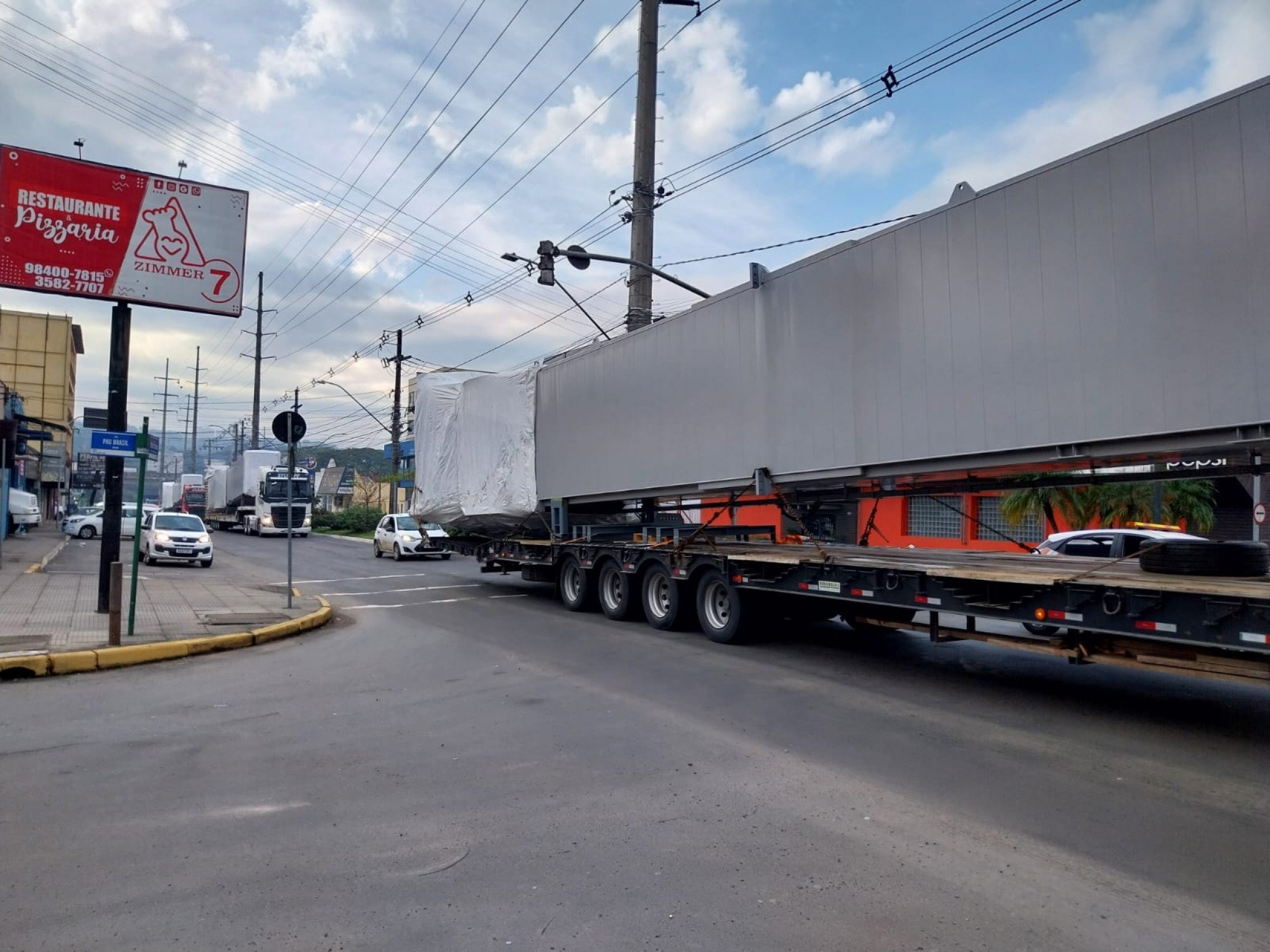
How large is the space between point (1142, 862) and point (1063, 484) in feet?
18.0

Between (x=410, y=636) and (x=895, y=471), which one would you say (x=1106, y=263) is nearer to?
(x=895, y=471)

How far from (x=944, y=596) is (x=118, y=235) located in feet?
39.5

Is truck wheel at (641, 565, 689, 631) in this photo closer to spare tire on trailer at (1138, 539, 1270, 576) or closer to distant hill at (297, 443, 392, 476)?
spare tire on trailer at (1138, 539, 1270, 576)

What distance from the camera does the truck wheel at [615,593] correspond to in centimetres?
1309

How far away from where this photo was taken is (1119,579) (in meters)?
6.93

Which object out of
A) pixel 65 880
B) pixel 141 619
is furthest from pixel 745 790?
pixel 141 619

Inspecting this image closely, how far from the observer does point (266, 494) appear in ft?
136

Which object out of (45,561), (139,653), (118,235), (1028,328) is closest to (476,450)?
(118,235)

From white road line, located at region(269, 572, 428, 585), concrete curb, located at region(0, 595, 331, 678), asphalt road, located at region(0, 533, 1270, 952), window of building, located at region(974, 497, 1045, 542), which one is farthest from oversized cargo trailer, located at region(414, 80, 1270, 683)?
window of building, located at region(974, 497, 1045, 542)

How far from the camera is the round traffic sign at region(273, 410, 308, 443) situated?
1355 centimetres

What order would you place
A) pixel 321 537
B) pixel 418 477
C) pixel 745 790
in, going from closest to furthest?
pixel 745 790 < pixel 418 477 < pixel 321 537

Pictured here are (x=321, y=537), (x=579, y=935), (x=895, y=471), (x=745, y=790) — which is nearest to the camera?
(x=579, y=935)

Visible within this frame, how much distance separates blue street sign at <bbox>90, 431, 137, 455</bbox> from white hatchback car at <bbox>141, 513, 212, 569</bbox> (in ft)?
43.5

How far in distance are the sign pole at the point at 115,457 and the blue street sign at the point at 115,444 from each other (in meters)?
0.79
